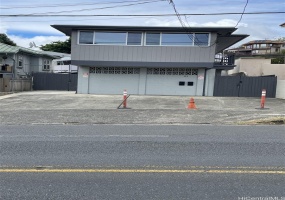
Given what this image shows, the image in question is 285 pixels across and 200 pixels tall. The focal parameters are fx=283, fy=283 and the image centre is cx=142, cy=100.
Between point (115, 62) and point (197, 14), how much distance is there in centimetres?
850

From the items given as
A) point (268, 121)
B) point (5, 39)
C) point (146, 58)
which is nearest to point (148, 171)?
point (268, 121)

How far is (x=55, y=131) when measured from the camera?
869 centimetres

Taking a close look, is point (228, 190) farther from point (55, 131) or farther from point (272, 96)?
point (272, 96)

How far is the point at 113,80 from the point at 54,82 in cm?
1004

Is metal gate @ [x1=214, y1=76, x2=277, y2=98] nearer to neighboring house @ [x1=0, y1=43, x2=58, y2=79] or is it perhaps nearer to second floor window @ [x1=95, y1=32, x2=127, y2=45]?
second floor window @ [x1=95, y1=32, x2=127, y2=45]

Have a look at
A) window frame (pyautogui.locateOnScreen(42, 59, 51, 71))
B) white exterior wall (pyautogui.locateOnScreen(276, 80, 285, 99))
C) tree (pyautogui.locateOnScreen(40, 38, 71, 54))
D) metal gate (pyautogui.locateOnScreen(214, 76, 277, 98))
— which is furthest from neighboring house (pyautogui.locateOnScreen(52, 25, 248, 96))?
tree (pyautogui.locateOnScreen(40, 38, 71, 54))

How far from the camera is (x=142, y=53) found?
22.4 metres

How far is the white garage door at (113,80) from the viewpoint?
23.4 metres

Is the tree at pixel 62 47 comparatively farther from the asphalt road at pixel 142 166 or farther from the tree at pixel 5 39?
the asphalt road at pixel 142 166

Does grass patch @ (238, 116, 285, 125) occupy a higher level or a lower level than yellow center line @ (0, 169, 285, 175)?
higher

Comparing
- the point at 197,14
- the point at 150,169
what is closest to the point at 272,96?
the point at 197,14

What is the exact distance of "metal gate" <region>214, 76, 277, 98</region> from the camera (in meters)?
22.1

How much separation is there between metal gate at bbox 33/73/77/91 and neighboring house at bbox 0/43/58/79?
2298 mm

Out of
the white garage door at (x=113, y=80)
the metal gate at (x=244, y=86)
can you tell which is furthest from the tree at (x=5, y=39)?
the metal gate at (x=244, y=86)
